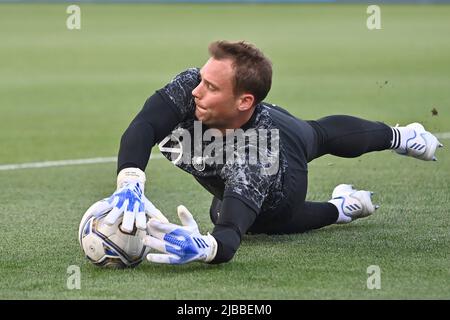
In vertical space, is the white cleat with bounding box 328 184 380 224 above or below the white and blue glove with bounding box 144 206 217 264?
below

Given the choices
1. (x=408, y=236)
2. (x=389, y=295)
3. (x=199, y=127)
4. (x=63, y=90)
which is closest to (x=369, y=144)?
(x=408, y=236)

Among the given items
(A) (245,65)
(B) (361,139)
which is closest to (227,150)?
(A) (245,65)

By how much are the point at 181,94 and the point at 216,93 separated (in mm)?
274

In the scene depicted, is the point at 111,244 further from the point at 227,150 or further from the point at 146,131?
the point at 227,150

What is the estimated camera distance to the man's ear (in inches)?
242

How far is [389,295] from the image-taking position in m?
5.17

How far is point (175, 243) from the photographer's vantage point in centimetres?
546

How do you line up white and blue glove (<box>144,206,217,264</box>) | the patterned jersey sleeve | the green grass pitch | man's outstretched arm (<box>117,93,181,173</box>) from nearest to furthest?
1. white and blue glove (<box>144,206,217,264</box>)
2. the green grass pitch
3. man's outstretched arm (<box>117,93,181,173</box>)
4. the patterned jersey sleeve

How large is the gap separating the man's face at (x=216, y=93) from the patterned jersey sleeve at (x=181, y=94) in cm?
9

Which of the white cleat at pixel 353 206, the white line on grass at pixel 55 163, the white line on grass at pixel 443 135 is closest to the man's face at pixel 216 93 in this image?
the white cleat at pixel 353 206

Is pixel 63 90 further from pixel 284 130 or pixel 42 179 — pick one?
pixel 284 130

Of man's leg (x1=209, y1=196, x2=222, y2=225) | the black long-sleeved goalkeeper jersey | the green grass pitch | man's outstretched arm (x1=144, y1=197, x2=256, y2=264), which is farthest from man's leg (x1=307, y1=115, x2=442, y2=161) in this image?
man's outstretched arm (x1=144, y1=197, x2=256, y2=264)

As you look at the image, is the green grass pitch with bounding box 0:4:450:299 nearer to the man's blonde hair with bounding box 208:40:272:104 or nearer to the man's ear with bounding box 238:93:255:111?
the man's ear with bounding box 238:93:255:111
